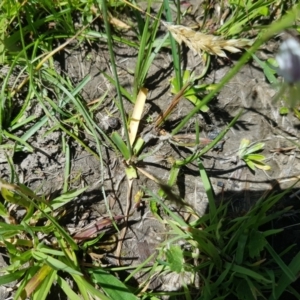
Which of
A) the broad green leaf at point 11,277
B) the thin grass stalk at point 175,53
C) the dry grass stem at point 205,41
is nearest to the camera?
the dry grass stem at point 205,41

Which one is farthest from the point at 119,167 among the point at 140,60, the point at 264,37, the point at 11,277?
the point at 264,37

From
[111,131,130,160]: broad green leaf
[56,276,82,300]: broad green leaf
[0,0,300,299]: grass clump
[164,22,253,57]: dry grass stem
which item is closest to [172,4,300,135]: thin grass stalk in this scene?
[164,22,253,57]: dry grass stem

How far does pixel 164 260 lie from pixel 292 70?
1053 millimetres

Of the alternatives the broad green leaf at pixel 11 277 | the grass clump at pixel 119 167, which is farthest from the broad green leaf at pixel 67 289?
the broad green leaf at pixel 11 277

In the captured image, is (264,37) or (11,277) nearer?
(264,37)

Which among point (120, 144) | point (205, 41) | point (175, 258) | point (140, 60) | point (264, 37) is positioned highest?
point (264, 37)

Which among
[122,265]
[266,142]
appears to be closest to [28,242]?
[122,265]

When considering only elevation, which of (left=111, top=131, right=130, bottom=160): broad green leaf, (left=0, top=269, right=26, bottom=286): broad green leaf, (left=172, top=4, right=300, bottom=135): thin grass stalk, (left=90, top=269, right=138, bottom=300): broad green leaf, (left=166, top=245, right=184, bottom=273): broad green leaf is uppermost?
(left=172, top=4, right=300, bottom=135): thin grass stalk

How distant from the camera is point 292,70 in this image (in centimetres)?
55

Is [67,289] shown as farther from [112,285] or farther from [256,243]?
[256,243]

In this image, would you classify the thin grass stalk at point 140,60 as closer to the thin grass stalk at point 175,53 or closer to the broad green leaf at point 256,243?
the thin grass stalk at point 175,53

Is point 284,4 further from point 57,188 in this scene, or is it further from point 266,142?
point 57,188

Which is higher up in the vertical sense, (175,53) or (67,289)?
(175,53)

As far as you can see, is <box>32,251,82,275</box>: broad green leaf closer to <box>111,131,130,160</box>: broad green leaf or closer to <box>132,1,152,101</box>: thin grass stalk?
<box>111,131,130,160</box>: broad green leaf
